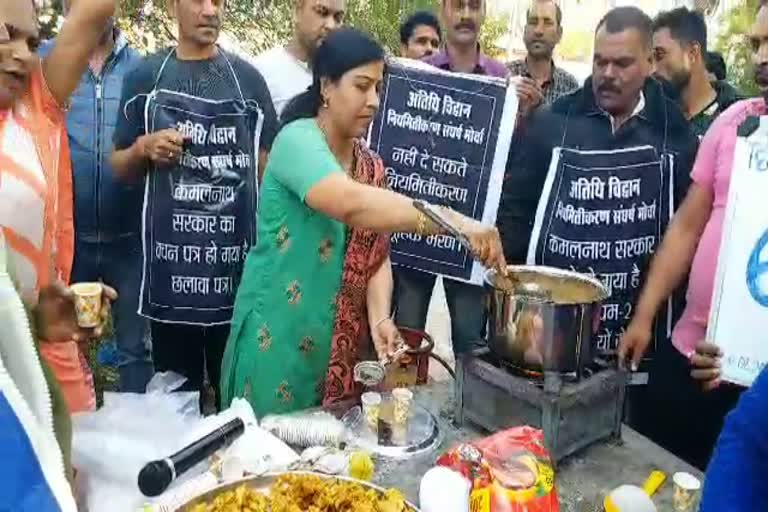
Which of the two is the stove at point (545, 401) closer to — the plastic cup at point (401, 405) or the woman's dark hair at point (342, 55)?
the plastic cup at point (401, 405)

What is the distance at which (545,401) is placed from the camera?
2.02 metres

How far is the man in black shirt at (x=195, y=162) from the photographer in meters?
3.12

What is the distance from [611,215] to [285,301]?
1315 mm

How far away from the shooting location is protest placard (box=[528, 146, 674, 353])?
302 centimetres

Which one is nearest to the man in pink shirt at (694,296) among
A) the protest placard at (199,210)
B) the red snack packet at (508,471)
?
the red snack packet at (508,471)

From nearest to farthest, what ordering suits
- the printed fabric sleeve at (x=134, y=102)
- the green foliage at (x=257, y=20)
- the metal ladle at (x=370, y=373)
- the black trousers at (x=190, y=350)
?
the metal ladle at (x=370, y=373)
the printed fabric sleeve at (x=134, y=102)
the black trousers at (x=190, y=350)
the green foliage at (x=257, y=20)

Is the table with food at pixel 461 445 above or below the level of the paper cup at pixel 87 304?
below

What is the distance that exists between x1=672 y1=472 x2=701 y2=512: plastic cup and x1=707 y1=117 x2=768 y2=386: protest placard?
58 cm

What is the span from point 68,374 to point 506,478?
4.24 ft

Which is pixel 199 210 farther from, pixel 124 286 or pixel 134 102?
pixel 124 286

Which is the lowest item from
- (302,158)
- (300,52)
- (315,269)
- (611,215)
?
(315,269)

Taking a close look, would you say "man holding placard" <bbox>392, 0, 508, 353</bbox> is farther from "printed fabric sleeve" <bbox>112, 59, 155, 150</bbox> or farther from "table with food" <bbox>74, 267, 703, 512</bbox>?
"printed fabric sleeve" <bbox>112, 59, 155, 150</bbox>

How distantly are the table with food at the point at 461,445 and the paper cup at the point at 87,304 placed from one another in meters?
0.31

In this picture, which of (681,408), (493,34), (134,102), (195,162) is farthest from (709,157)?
(493,34)
